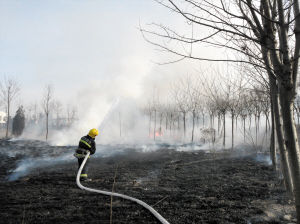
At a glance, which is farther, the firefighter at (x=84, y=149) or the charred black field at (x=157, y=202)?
the firefighter at (x=84, y=149)

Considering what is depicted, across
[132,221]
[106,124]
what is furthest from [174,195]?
[106,124]

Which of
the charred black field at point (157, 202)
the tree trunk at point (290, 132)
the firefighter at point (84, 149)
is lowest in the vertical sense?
the charred black field at point (157, 202)

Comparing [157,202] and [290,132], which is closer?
[290,132]

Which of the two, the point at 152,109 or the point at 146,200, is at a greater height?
the point at 152,109

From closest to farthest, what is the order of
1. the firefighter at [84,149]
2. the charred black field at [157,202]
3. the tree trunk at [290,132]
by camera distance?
the tree trunk at [290,132], the charred black field at [157,202], the firefighter at [84,149]

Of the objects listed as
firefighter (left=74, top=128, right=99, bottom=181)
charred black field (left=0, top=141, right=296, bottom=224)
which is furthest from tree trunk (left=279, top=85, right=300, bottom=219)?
firefighter (left=74, top=128, right=99, bottom=181)

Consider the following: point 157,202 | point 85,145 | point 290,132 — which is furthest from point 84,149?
point 290,132

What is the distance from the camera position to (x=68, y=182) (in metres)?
6.83

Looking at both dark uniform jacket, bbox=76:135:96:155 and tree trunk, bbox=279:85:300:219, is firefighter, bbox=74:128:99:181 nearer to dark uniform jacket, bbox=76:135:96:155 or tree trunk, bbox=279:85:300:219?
dark uniform jacket, bbox=76:135:96:155

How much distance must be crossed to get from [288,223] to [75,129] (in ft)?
116

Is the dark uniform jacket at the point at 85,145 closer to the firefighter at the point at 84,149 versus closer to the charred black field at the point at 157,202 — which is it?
the firefighter at the point at 84,149

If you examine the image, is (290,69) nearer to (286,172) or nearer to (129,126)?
(286,172)

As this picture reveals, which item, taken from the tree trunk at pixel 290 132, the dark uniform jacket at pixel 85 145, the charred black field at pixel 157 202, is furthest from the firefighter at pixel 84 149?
the tree trunk at pixel 290 132

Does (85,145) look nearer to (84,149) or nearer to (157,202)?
(84,149)
